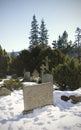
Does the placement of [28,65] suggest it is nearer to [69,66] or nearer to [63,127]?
[69,66]

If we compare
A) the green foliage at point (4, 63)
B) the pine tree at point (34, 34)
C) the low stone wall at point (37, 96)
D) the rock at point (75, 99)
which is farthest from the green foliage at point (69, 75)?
the pine tree at point (34, 34)

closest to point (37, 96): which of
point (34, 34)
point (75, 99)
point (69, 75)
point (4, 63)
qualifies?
point (75, 99)

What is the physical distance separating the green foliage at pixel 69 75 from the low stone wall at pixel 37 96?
290 inches

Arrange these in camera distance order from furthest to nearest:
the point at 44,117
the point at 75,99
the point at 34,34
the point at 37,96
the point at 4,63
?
the point at 34,34 < the point at 4,63 < the point at 75,99 < the point at 37,96 < the point at 44,117

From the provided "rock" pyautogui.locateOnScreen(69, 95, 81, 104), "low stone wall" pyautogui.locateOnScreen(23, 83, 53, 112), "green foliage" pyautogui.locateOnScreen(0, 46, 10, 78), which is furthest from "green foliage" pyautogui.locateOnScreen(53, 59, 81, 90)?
"green foliage" pyautogui.locateOnScreen(0, 46, 10, 78)

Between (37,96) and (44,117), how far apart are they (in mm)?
→ 1383

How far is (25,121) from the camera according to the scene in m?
6.76

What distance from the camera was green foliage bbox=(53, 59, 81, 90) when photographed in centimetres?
1567

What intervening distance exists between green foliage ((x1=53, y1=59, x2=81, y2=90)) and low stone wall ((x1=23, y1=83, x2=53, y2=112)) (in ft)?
24.2

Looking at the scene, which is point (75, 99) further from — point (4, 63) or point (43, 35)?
point (43, 35)

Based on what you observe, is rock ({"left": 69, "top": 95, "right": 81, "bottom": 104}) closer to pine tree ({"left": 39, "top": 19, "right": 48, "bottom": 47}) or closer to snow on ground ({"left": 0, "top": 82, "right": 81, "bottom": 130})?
snow on ground ({"left": 0, "top": 82, "right": 81, "bottom": 130})

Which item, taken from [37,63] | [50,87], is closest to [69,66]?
[50,87]

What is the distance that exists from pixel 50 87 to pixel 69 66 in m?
8.01

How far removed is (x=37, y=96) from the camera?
818 cm
